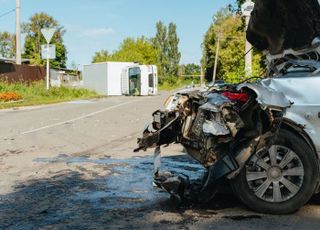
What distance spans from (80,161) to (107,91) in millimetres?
36146

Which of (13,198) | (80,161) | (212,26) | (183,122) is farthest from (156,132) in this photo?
(212,26)

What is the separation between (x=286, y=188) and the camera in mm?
5215

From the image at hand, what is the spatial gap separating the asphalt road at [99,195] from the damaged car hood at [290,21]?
1.84m

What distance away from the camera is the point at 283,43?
20.9 ft

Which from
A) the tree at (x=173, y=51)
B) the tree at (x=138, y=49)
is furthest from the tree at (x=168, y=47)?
the tree at (x=138, y=49)

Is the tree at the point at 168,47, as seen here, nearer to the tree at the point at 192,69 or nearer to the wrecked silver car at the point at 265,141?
the tree at the point at 192,69

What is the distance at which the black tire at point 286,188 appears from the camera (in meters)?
5.16

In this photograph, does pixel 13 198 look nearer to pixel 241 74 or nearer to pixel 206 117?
pixel 206 117

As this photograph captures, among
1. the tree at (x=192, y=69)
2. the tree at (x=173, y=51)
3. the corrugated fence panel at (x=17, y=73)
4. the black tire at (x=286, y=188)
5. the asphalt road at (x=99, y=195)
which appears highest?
the tree at (x=173, y=51)

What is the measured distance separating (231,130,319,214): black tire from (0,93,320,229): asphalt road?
0.09 m

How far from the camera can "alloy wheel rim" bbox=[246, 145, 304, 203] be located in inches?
204

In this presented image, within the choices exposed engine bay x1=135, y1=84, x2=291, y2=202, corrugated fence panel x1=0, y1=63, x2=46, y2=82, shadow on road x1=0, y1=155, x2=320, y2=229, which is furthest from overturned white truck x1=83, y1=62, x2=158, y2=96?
exposed engine bay x1=135, y1=84, x2=291, y2=202

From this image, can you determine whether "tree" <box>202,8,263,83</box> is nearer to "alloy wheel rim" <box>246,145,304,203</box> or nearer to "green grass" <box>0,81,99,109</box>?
"green grass" <box>0,81,99,109</box>

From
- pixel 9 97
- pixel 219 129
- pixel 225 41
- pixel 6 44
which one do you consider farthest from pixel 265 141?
pixel 6 44
